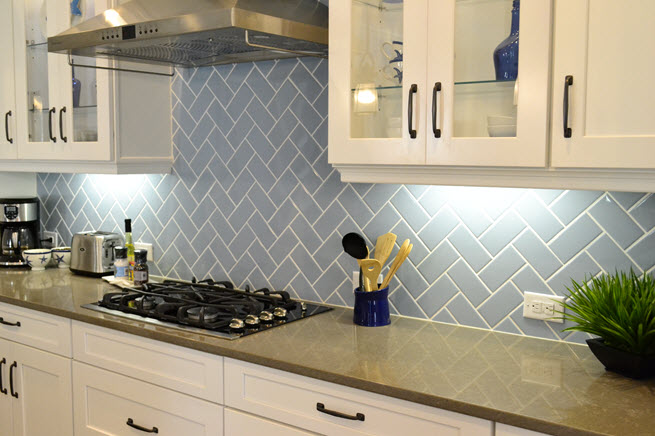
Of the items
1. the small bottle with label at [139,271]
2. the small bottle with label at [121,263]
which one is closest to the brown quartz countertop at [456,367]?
the small bottle with label at [139,271]

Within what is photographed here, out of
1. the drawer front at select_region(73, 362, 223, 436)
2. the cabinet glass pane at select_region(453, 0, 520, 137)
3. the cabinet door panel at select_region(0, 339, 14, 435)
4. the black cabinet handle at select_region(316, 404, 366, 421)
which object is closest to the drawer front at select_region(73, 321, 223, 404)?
the drawer front at select_region(73, 362, 223, 436)

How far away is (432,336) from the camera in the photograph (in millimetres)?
2146

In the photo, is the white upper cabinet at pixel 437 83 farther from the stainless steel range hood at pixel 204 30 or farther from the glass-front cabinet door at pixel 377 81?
the stainless steel range hood at pixel 204 30

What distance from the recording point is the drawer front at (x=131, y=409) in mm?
2127

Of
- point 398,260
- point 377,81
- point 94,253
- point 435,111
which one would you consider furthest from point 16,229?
point 435,111

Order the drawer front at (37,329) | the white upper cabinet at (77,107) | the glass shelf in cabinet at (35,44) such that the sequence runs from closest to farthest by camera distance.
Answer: the drawer front at (37,329), the white upper cabinet at (77,107), the glass shelf in cabinet at (35,44)

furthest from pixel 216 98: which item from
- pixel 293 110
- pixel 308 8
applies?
pixel 308 8

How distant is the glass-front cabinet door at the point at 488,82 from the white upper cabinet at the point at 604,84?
5 cm

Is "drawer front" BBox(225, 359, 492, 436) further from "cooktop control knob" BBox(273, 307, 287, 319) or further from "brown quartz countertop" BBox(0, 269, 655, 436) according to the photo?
"cooktop control knob" BBox(273, 307, 287, 319)

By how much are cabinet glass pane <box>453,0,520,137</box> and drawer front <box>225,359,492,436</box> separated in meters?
0.74

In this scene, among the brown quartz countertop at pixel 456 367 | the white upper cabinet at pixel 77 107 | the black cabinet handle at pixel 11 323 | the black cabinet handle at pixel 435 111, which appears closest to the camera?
the brown quartz countertop at pixel 456 367

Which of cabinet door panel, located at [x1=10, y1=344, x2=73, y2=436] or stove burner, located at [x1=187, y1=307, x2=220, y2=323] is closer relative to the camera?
stove burner, located at [x1=187, y1=307, x2=220, y2=323]

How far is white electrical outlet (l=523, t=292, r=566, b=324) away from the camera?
2.06 metres

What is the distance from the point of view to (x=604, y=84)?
163 centimetres
